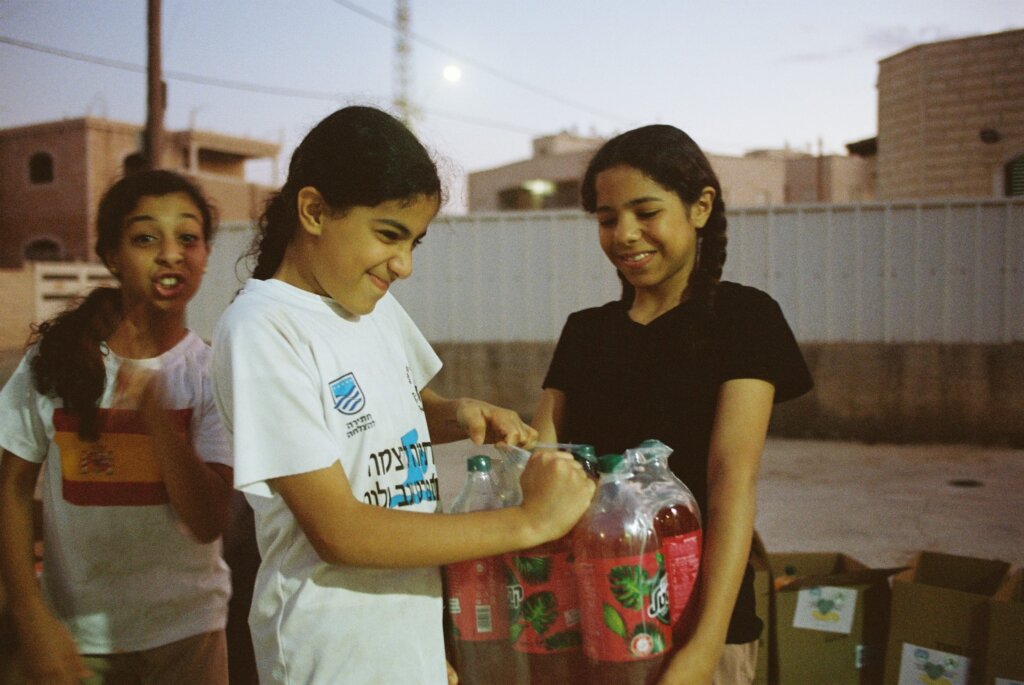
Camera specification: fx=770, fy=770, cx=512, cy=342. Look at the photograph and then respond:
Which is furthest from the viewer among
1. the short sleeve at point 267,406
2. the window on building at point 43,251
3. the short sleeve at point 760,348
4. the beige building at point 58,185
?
the window on building at point 43,251

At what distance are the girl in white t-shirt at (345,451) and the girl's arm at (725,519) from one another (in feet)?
0.87

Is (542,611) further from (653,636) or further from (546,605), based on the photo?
(653,636)

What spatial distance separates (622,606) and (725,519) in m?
0.26

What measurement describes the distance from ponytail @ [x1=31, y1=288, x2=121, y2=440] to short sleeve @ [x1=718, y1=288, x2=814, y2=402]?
1310 mm

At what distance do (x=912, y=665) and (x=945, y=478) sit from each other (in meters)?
4.45

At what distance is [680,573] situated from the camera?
49.3 inches

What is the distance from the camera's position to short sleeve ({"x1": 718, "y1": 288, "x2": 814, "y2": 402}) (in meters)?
1.41

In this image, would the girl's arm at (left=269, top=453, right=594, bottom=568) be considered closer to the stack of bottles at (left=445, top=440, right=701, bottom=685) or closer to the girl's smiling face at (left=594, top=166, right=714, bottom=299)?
the stack of bottles at (left=445, top=440, right=701, bottom=685)

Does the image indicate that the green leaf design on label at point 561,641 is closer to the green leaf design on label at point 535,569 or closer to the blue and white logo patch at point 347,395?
the green leaf design on label at point 535,569

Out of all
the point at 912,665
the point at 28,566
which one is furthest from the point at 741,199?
the point at 28,566

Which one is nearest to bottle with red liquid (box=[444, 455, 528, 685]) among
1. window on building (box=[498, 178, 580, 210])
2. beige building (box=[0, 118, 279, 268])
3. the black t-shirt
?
the black t-shirt

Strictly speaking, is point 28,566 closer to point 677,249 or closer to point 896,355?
point 677,249

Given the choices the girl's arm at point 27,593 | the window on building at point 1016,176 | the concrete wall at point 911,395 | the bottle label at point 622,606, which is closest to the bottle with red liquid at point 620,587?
the bottle label at point 622,606

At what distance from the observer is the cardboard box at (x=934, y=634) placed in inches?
109
